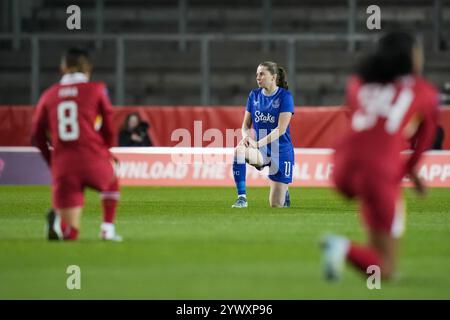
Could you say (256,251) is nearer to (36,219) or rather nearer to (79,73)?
(79,73)

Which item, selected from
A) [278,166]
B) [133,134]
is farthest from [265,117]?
[133,134]

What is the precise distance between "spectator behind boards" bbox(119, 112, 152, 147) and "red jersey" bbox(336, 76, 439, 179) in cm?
1533

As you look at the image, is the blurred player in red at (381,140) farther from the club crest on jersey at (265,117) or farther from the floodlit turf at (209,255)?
the club crest on jersey at (265,117)

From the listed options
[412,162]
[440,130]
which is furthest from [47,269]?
[440,130]

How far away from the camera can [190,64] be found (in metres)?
26.8

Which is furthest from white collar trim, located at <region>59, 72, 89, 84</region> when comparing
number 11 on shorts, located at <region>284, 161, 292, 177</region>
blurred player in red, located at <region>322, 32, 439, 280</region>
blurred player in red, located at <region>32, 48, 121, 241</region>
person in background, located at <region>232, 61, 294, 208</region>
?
number 11 on shorts, located at <region>284, 161, 292, 177</region>

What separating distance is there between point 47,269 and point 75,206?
1.49 meters

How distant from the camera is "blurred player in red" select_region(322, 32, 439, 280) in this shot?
754 cm

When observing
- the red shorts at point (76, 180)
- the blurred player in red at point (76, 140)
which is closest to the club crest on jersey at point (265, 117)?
the blurred player in red at point (76, 140)

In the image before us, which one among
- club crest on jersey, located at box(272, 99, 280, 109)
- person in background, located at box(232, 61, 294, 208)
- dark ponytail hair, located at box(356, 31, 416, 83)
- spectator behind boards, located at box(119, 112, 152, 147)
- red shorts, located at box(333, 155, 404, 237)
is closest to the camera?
red shorts, located at box(333, 155, 404, 237)

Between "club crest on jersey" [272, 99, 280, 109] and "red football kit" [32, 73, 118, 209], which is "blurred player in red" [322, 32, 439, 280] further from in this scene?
"club crest on jersey" [272, 99, 280, 109]

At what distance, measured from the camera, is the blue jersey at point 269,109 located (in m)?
15.5

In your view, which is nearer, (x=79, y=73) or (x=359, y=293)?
(x=359, y=293)
